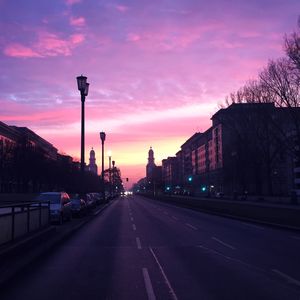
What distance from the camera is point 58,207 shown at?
1171 inches

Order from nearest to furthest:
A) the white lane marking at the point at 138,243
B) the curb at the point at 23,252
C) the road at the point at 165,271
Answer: the road at the point at 165,271 < the curb at the point at 23,252 < the white lane marking at the point at 138,243

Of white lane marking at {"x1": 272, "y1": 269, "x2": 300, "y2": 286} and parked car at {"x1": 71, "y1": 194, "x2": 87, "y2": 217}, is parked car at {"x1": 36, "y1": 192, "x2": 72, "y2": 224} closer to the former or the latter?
parked car at {"x1": 71, "y1": 194, "x2": 87, "y2": 217}

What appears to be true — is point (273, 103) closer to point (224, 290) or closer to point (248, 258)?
point (248, 258)

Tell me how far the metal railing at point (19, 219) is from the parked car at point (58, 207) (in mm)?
9408

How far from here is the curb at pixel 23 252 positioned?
10883 millimetres

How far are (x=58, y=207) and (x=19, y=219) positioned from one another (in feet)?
49.7

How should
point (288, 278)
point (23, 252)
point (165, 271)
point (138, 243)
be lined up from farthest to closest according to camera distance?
point (138, 243) < point (23, 252) < point (165, 271) < point (288, 278)

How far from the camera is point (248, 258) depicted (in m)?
14.3

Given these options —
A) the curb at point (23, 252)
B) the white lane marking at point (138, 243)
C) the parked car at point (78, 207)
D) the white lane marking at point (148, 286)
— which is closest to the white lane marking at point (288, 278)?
the white lane marking at point (148, 286)

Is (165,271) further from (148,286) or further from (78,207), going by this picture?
(78,207)

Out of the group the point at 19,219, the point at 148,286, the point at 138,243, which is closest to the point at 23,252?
the point at 19,219

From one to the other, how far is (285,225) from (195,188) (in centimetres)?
16052

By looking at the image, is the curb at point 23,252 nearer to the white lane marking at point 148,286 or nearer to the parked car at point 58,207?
the white lane marking at point 148,286

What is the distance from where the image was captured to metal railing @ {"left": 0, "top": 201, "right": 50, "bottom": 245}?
12.8m
